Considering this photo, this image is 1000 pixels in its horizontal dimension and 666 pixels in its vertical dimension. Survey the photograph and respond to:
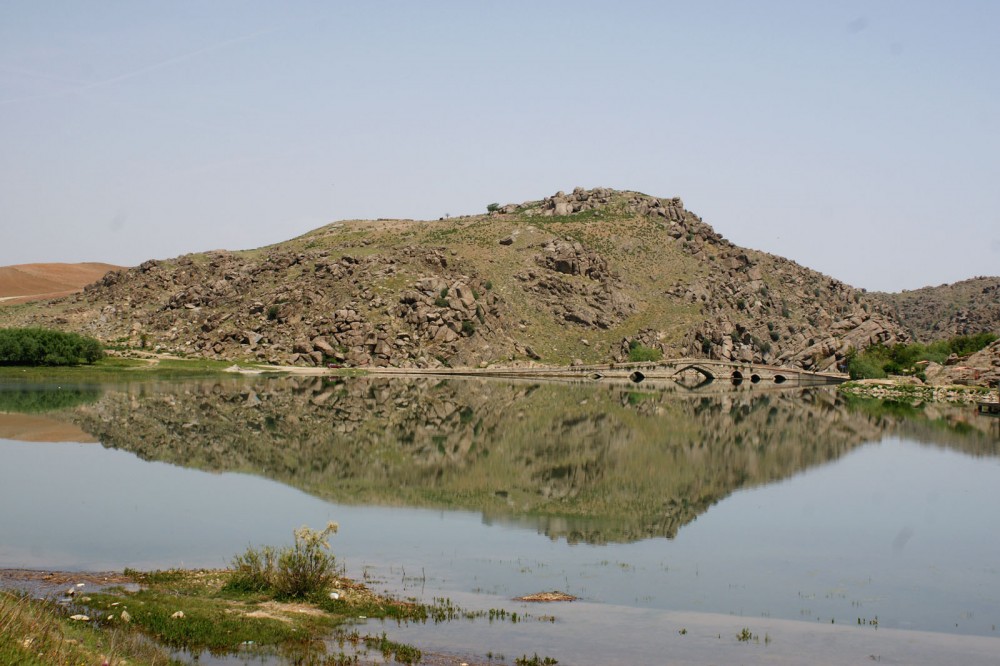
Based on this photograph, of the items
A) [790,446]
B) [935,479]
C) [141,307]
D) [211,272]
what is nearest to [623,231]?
[211,272]

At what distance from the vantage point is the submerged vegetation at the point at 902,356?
14850 centimetres

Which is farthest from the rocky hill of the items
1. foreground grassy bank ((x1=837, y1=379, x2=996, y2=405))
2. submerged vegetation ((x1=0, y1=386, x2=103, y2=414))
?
submerged vegetation ((x1=0, y1=386, x2=103, y2=414))

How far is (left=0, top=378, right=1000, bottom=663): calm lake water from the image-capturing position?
3092 centimetres

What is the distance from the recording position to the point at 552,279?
16812cm

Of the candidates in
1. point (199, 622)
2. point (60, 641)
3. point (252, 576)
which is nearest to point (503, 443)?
point (252, 576)

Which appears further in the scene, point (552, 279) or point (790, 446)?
point (552, 279)

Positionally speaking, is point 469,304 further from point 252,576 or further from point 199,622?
point 199,622

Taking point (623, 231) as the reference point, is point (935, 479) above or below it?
below

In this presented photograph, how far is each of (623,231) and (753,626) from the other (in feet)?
570

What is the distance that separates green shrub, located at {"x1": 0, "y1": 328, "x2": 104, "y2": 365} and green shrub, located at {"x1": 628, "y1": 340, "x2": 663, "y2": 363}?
8028 centimetres

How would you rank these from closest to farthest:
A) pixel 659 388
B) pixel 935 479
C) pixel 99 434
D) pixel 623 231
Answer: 1. pixel 935 479
2. pixel 99 434
3. pixel 659 388
4. pixel 623 231

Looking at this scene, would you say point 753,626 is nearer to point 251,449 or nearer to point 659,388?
point 251,449

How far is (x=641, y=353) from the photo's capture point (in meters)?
157

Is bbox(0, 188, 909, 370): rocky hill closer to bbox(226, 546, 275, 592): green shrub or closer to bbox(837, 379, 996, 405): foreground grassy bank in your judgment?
bbox(837, 379, 996, 405): foreground grassy bank
